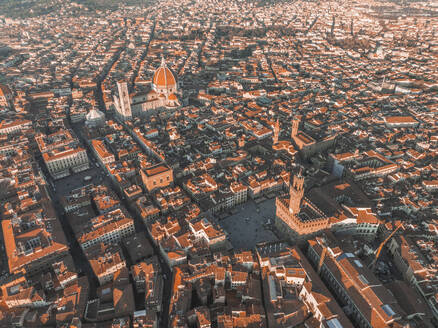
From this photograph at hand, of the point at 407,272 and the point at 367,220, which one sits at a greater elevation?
the point at 367,220

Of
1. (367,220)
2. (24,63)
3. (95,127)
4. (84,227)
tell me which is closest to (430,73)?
(367,220)

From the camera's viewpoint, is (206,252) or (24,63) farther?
(24,63)

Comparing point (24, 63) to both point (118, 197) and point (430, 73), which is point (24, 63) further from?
point (430, 73)

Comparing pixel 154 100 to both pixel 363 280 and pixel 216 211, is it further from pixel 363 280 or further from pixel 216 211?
pixel 363 280

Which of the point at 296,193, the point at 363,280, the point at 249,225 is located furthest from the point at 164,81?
the point at 363,280

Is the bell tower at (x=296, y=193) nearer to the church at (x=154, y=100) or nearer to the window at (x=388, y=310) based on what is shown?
the window at (x=388, y=310)

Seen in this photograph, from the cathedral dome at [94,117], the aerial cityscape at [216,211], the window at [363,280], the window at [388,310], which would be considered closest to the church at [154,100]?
the aerial cityscape at [216,211]

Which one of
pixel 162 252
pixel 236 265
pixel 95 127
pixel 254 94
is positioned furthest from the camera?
pixel 254 94

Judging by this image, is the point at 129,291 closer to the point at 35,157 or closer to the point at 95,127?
the point at 35,157

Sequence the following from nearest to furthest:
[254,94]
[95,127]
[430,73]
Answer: [95,127]
[254,94]
[430,73]
